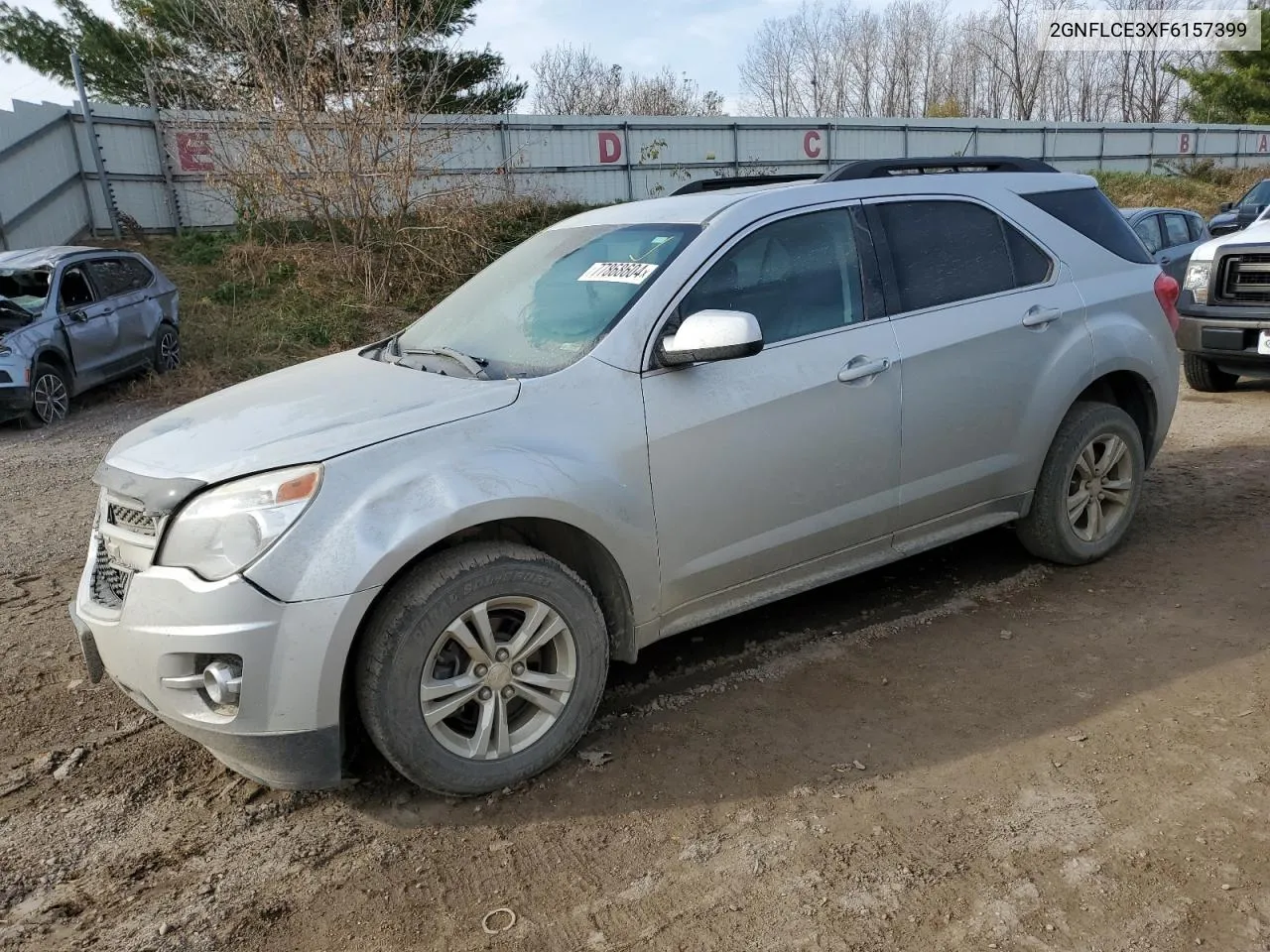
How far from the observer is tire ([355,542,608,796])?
2.83 m

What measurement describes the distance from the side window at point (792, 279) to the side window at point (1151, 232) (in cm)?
966

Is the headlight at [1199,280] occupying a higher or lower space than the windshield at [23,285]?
lower

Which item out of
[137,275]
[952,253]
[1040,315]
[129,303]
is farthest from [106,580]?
[137,275]

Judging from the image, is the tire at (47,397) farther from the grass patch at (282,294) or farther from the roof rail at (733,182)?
the roof rail at (733,182)

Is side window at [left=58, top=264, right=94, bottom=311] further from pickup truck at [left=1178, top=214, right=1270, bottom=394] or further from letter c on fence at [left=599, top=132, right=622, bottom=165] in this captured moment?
letter c on fence at [left=599, top=132, right=622, bottom=165]

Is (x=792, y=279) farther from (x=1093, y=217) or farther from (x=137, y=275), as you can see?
(x=137, y=275)

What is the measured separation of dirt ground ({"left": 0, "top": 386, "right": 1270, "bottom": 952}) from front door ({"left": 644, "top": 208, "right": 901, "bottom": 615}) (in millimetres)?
548

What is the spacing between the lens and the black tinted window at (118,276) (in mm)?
10742

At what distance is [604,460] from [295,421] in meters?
0.97

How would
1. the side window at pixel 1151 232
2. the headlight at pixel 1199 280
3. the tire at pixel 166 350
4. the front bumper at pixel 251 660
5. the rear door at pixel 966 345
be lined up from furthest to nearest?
1. the side window at pixel 1151 232
2. the tire at pixel 166 350
3. the headlight at pixel 1199 280
4. the rear door at pixel 966 345
5. the front bumper at pixel 251 660

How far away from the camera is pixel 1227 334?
8195 mm

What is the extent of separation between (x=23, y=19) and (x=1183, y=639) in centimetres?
2389

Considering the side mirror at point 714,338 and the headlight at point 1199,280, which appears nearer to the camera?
the side mirror at point 714,338

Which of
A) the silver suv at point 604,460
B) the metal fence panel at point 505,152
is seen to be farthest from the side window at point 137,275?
the silver suv at point 604,460
